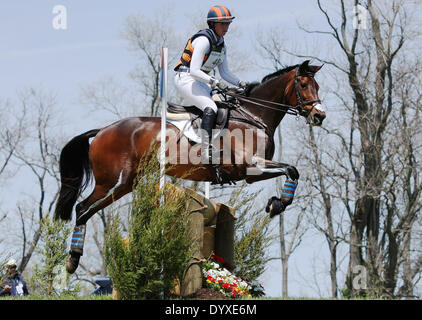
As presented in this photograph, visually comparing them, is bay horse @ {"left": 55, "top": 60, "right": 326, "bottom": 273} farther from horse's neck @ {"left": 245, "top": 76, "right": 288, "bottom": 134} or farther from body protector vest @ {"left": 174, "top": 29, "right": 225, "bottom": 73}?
body protector vest @ {"left": 174, "top": 29, "right": 225, "bottom": 73}

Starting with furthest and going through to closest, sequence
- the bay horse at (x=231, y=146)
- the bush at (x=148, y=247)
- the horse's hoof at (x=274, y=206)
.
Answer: the bay horse at (x=231, y=146)
the horse's hoof at (x=274, y=206)
the bush at (x=148, y=247)

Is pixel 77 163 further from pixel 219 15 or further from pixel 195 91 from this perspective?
pixel 219 15

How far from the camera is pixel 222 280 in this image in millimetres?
8484

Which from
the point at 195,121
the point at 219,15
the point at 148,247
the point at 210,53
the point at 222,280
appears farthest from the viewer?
the point at 195,121

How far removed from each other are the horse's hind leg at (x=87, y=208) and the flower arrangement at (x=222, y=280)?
1.53 meters

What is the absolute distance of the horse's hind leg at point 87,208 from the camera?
8.91 metres

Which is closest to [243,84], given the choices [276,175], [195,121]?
[195,121]

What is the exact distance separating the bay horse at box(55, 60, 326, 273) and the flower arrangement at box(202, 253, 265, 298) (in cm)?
107

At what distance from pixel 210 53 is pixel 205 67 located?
223 mm

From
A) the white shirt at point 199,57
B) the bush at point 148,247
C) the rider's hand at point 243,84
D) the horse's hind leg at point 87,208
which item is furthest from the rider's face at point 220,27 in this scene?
the horse's hind leg at point 87,208

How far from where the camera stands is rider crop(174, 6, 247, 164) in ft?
28.3

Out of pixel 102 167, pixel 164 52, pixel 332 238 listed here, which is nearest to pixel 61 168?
pixel 102 167

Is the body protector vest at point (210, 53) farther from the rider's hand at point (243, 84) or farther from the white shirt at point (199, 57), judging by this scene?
the rider's hand at point (243, 84)

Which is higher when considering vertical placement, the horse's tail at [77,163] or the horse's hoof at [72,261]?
the horse's tail at [77,163]
